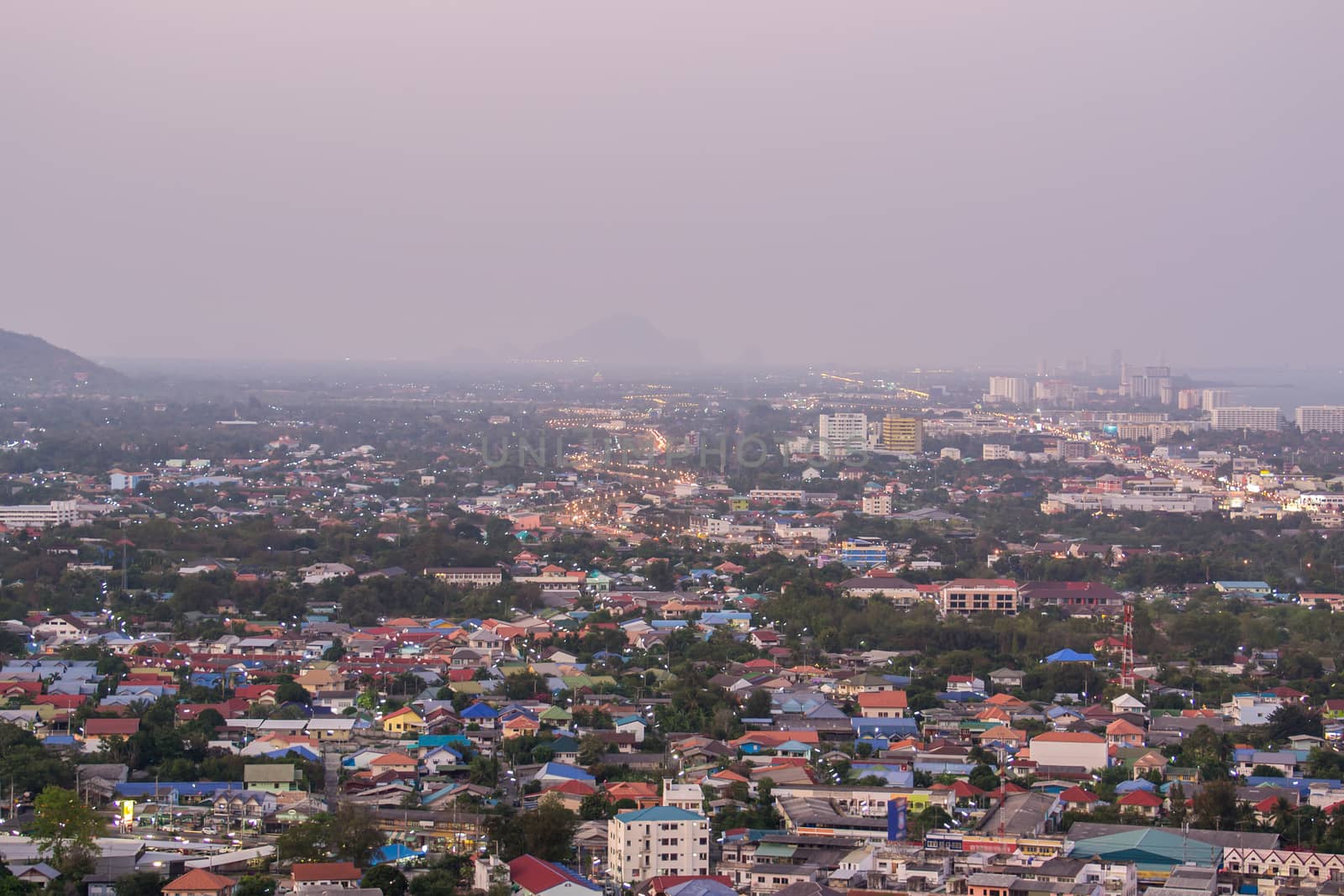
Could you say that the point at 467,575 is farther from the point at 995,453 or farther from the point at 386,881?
the point at 995,453

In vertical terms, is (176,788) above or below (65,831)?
below

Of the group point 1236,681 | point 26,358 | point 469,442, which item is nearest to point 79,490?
point 469,442

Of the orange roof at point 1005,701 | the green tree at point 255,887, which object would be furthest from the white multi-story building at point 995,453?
the green tree at point 255,887

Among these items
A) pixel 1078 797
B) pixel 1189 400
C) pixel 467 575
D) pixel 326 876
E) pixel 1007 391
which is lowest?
pixel 1189 400

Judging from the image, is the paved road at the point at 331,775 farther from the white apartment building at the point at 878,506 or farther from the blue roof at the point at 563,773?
the white apartment building at the point at 878,506

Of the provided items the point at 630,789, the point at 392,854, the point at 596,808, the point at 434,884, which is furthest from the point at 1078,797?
the point at 434,884

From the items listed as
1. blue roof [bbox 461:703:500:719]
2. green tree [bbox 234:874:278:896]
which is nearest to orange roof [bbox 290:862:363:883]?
green tree [bbox 234:874:278:896]

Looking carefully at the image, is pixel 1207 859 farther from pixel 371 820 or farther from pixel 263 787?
pixel 263 787
